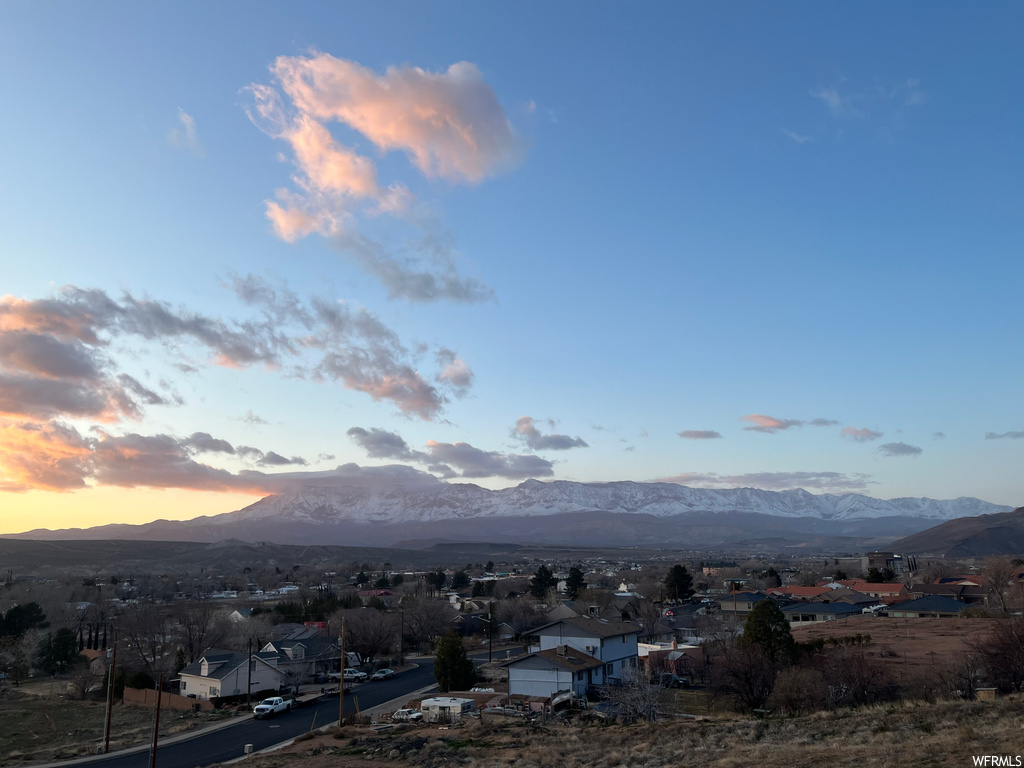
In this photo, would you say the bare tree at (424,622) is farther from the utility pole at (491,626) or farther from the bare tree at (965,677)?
the bare tree at (965,677)

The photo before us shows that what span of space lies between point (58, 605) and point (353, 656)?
49881mm

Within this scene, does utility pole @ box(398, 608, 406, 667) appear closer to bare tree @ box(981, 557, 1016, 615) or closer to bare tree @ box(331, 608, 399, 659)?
bare tree @ box(331, 608, 399, 659)

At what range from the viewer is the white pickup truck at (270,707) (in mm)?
41281

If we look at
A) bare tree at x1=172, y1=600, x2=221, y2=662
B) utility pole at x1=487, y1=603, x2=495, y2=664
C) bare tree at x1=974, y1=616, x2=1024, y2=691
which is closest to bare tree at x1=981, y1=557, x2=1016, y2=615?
bare tree at x1=974, y1=616, x2=1024, y2=691

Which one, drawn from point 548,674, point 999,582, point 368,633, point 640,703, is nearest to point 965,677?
point 640,703

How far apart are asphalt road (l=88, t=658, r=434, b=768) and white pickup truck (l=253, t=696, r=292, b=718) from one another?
1.48ft

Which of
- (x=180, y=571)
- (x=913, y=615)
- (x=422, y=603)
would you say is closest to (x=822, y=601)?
(x=913, y=615)

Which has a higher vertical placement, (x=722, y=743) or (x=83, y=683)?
(x=722, y=743)

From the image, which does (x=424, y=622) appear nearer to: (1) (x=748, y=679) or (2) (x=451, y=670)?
(2) (x=451, y=670)

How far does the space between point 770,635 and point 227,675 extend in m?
35.3

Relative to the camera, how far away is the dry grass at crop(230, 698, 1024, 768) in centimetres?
1680

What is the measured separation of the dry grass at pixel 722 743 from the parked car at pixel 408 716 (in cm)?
547

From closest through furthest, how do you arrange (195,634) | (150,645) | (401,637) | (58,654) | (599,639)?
(599,639)
(150,645)
(58,654)
(195,634)
(401,637)

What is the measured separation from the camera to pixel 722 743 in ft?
68.5
